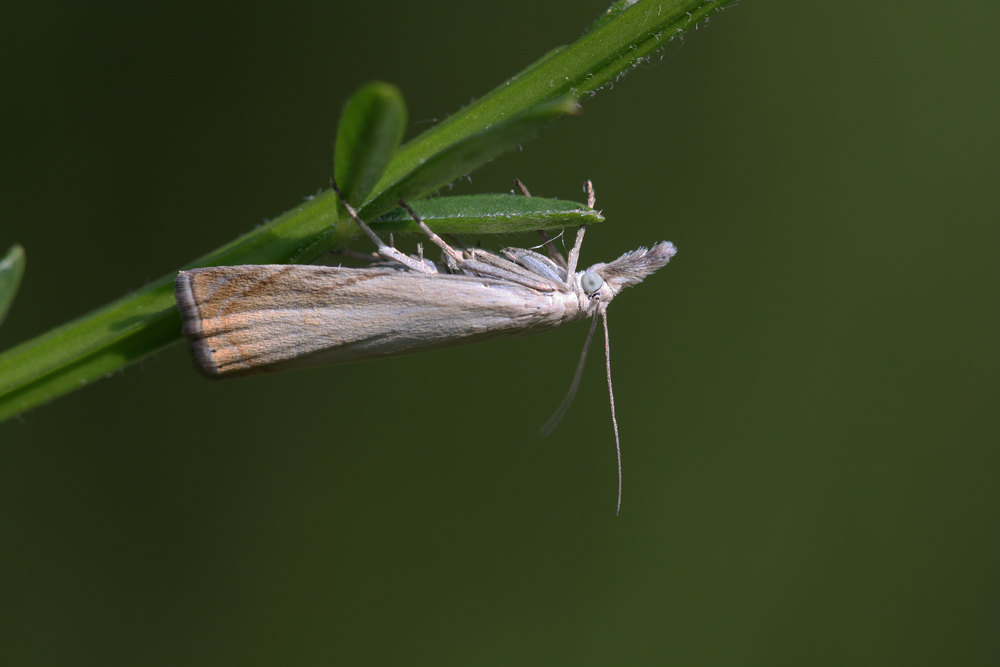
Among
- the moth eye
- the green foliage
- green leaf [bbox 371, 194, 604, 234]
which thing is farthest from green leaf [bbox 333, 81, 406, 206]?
the moth eye

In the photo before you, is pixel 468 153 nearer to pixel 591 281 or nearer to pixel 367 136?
pixel 367 136

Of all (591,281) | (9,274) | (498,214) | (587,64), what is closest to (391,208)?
(498,214)

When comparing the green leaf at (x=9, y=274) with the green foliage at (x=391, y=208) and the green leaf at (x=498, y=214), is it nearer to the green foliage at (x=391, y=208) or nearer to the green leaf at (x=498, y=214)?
the green foliage at (x=391, y=208)

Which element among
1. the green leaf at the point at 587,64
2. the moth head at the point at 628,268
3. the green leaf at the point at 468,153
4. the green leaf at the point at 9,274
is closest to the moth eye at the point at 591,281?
the moth head at the point at 628,268

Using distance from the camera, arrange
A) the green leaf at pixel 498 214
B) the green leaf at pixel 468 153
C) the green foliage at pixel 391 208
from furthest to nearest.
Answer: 1. the green leaf at pixel 498 214
2. the green foliage at pixel 391 208
3. the green leaf at pixel 468 153

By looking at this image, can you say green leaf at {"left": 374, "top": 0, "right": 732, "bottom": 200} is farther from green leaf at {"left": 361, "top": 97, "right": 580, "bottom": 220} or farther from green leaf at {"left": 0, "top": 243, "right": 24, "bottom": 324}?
green leaf at {"left": 0, "top": 243, "right": 24, "bottom": 324}

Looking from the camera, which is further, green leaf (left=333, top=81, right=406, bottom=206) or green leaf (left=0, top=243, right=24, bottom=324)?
green leaf (left=0, top=243, right=24, bottom=324)

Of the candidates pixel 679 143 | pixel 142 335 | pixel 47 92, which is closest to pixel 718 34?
pixel 679 143
